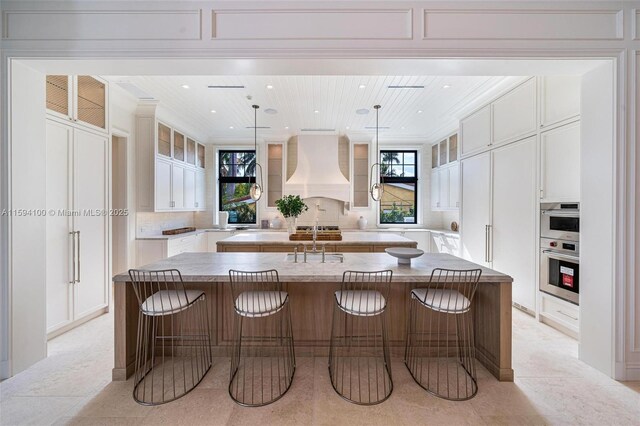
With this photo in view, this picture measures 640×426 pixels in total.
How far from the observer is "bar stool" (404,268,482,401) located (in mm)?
2145

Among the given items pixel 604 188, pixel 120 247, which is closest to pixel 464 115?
pixel 604 188

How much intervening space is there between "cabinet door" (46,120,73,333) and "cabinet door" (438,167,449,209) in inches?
230

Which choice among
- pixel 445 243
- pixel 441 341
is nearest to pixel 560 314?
pixel 441 341

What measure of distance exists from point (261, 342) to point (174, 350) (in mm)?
790

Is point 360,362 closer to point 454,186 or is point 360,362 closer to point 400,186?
point 454,186

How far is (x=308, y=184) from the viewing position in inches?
231

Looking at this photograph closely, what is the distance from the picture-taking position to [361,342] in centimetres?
253

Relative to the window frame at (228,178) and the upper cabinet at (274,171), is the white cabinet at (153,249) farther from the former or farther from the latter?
the upper cabinet at (274,171)

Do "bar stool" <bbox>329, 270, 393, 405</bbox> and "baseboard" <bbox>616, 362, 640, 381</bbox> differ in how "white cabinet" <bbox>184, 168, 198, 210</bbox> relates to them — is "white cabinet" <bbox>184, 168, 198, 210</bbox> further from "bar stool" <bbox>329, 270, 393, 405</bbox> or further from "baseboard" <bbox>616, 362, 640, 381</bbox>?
"baseboard" <bbox>616, 362, 640, 381</bbox>

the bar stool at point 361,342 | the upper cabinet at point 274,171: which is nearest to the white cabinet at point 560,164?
the bar stool at point 361,342

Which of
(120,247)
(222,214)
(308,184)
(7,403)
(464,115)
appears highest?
(464,115)

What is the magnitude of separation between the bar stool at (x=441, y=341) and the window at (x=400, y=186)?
167 inches

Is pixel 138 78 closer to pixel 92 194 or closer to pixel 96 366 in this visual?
pixel 92 194

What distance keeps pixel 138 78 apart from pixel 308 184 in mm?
3288
